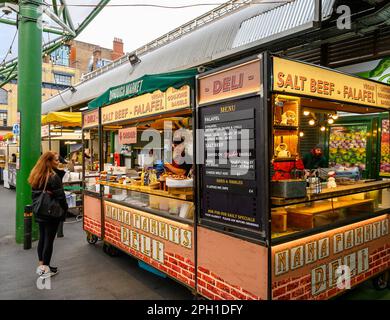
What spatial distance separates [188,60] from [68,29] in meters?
3.57

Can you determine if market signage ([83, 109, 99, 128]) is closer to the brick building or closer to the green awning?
the green awning

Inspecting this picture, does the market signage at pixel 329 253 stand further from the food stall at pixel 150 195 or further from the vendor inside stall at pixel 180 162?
the vendor inside stall at pixel 180 162

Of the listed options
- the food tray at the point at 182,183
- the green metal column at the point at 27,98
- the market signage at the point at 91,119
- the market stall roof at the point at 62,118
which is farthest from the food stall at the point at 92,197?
the market stall roof at the point at 62,118

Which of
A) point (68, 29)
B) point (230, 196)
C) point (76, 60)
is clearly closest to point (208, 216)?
point (230, 196)

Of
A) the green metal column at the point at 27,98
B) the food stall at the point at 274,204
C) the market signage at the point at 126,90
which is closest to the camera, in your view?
the food stall at the point at 274,204

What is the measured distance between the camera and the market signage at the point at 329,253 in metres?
3.07

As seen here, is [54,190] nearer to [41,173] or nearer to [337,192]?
[41,173]

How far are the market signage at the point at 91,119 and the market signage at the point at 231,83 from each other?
343 cm

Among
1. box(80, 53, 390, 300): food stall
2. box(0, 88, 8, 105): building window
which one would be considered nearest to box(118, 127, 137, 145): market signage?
box(80, 53, 390, 300): food stall

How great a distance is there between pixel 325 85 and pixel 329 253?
188 cm

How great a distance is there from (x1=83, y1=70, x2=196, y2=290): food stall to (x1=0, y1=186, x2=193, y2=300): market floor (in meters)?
0.27

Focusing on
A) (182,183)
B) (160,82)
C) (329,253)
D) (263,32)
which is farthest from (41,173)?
(263,32)

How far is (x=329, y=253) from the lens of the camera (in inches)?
140
